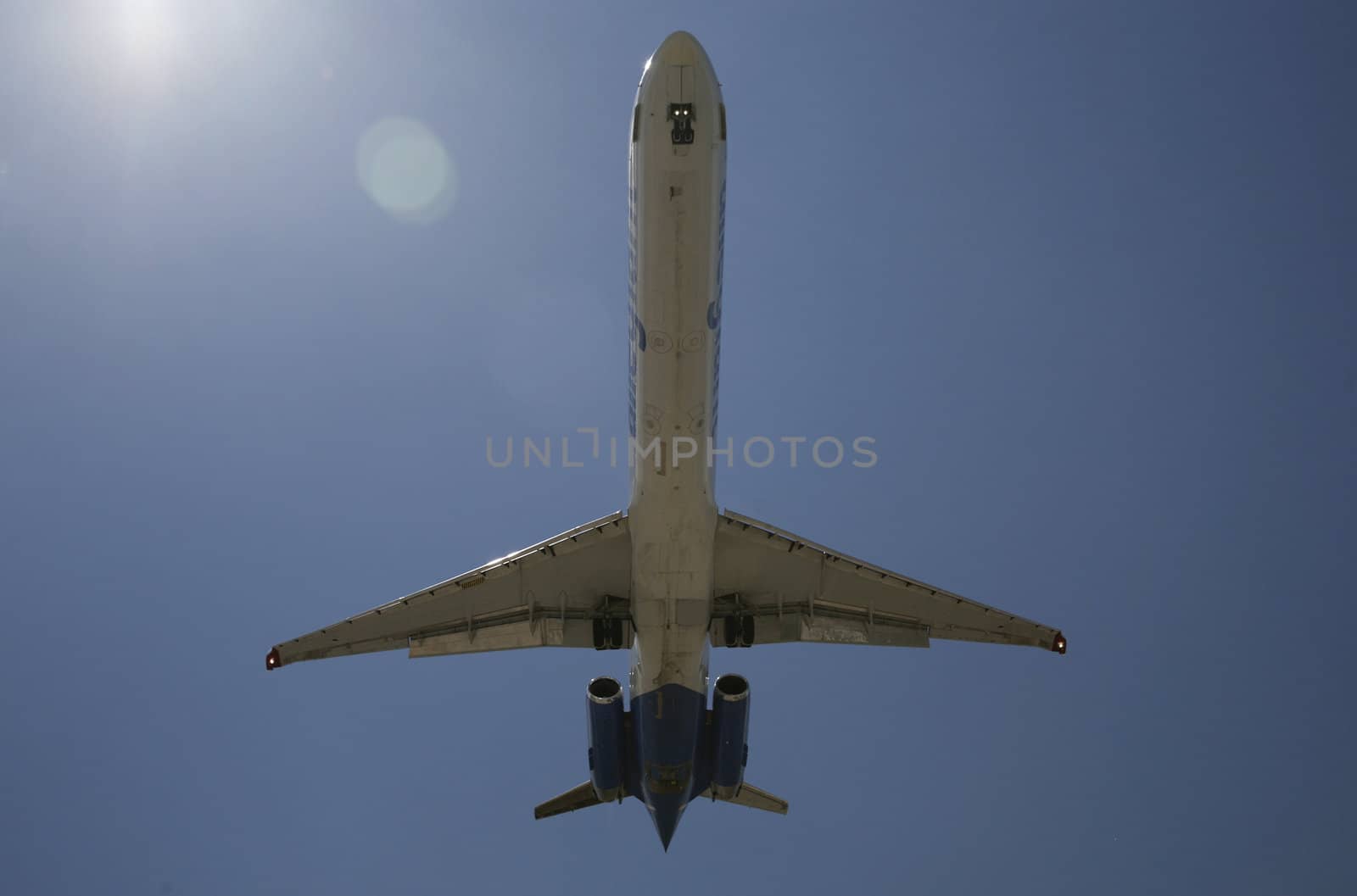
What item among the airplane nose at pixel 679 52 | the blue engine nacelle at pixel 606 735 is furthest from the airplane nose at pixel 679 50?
the blue engine nacelle at pixel 606 735

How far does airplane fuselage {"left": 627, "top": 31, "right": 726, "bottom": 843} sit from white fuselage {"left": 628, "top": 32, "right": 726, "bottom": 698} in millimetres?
25

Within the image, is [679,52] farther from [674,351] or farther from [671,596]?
[671,596]

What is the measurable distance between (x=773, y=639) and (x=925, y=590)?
4.31 meters

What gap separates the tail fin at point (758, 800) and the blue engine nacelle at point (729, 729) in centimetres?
219

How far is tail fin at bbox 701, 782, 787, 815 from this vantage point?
1125 inches

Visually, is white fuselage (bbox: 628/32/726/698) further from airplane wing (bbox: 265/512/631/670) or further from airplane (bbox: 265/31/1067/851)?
airplane wing (bbox: 265/512/631/670)

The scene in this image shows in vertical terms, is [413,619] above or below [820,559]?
below

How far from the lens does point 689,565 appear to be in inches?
960

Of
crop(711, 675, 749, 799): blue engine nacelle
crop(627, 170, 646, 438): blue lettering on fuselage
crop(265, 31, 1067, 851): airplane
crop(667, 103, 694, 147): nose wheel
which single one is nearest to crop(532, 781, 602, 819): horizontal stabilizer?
crop(265, 31, 1067, 851): airplane

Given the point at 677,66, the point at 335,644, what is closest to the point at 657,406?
the point at 677,66

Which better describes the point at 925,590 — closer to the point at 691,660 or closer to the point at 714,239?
the point at 691,660

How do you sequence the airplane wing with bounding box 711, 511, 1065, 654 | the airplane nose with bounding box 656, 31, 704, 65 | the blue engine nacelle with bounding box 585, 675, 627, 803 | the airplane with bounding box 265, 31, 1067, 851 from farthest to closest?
the airplane wing with bounding box 711, 511, 1065, 654, the blue engine nacelle with bounding box 585, 675, 627, 803, the airplane with bounding box 265, 31, 1067, 851, the airplane nose with bounding box 656, 31, 704, 65

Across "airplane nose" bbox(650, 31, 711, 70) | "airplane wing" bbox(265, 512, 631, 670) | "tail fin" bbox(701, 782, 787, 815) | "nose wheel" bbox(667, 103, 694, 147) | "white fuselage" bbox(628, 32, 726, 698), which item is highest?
"airplane nose" bbox(650, 31, 711, 70)

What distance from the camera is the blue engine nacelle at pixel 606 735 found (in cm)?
2552
